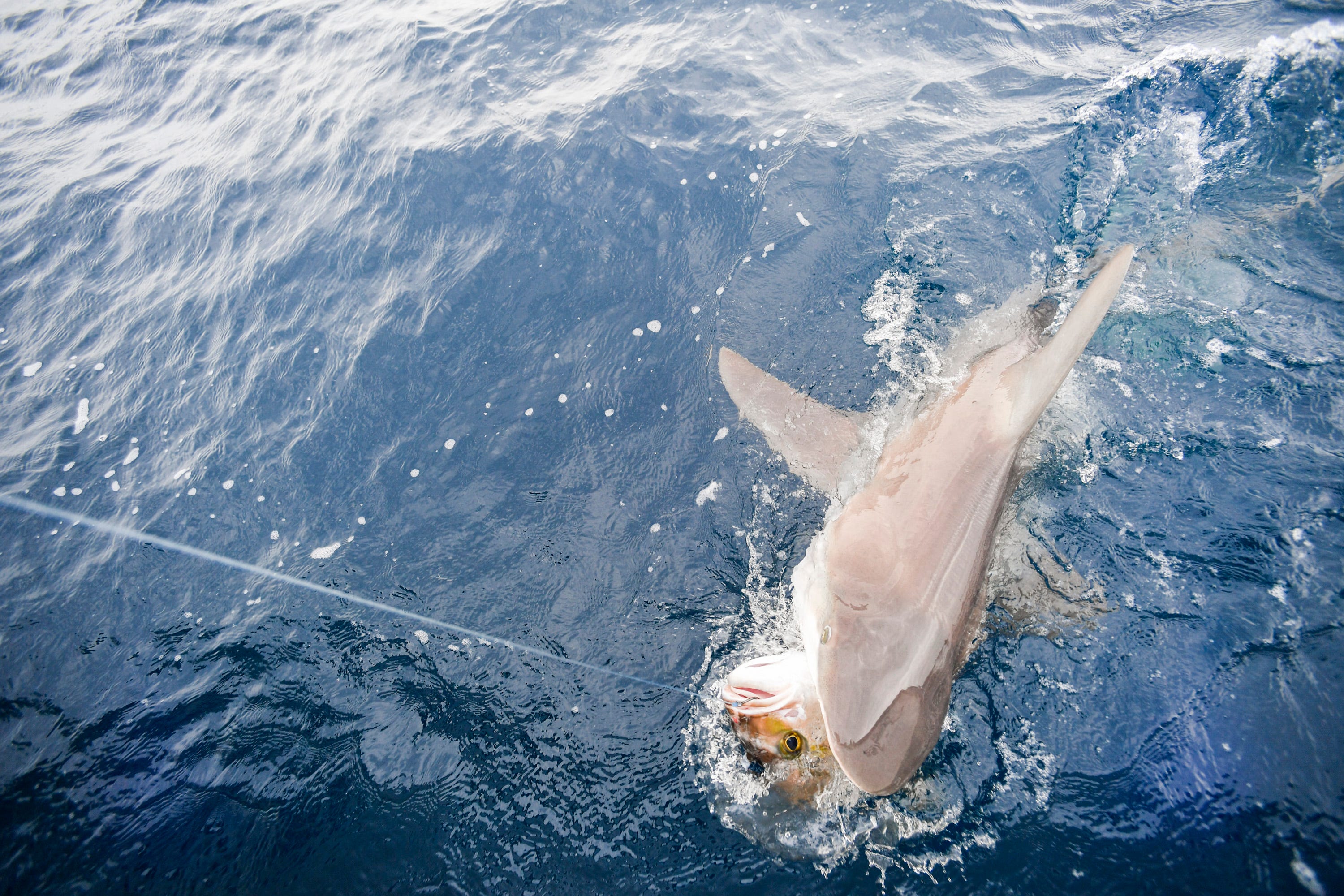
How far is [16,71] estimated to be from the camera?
1065cm

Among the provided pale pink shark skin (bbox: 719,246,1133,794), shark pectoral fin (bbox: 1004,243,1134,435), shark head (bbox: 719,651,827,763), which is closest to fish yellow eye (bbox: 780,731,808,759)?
shark head (bbox: 719,651,827,763)

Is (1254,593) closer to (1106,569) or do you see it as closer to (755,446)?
(1106,569)

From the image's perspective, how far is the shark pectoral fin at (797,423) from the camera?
16.5 feet

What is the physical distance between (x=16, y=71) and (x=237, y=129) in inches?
229

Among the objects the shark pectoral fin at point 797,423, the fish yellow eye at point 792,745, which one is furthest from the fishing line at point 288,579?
the shark pectoral fin at point 797,423

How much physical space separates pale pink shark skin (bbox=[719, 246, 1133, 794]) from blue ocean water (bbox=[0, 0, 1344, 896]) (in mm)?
261

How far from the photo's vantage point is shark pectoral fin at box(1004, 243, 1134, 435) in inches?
180

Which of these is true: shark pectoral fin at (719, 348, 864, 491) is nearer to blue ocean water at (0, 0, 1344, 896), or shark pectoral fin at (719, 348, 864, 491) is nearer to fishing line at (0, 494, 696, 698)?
blue ocean water at (0, 0, 1344, 896)

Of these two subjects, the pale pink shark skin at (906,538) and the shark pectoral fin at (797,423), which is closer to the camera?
the pale pink shark skin at (906,538)

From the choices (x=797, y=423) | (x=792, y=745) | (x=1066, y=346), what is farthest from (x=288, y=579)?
(x=1066, y=346)

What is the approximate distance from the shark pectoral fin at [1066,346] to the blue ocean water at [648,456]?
45 centimetres

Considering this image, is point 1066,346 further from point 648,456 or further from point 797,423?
point 648,456

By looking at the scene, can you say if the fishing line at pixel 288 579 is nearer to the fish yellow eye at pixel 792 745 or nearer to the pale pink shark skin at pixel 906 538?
the fish yellow eye at pixel 792 745

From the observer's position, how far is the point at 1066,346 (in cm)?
460
